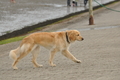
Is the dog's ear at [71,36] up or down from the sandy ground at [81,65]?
up

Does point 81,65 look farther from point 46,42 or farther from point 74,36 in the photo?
point 46,42

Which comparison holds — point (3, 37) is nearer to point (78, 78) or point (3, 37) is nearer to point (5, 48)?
point (5, 48)

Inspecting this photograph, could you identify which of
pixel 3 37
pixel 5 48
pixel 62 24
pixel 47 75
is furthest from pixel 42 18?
pixel 47 75

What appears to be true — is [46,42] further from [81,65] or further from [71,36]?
[81,65]

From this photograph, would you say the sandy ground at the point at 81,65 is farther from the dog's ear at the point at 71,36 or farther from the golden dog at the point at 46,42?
the dog's ear at the point at 71,36

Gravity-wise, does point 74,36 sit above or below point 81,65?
above

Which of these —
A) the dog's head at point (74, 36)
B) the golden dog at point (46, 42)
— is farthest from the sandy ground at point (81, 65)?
the dog's head at point (74, 36)

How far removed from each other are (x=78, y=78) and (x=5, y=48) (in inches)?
329

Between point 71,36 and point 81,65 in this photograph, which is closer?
point 71,36

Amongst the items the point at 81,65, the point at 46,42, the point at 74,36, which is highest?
the point at 74,36

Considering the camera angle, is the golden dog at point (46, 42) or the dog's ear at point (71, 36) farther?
the dog's ear at point (71, 36)

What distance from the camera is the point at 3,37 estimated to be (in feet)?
73.5

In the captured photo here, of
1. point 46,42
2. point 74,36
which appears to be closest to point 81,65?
point 74,36

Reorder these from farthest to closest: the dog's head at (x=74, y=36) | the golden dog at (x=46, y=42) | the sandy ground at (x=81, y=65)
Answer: the dog's head at (x=74, y=36)
the golden dog at (x=46, y=42)
the sandy ground at (x=81, y=65)
